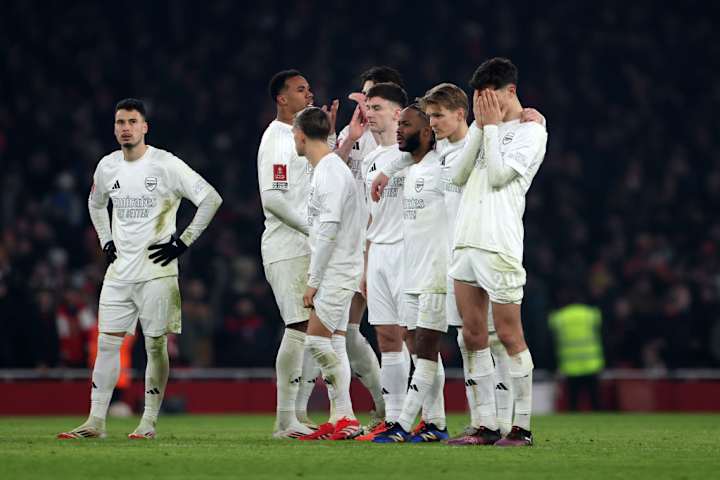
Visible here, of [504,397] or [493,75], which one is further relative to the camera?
[504,397]

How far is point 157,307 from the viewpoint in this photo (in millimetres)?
9672

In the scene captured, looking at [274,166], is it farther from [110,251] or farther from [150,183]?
[110,251]

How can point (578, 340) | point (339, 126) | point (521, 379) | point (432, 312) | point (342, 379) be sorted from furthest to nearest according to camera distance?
1. point (339, 126)
2. point (578, 340)
3. point (342, 379)
4. point (432, 312)
5. point (521, 379)

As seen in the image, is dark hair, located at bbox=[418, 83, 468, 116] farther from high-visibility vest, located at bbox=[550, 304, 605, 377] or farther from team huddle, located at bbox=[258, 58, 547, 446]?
high-visibility vest, located at bbox=[550, 304, 605, 377]

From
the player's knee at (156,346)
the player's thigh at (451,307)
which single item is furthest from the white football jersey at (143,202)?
the player's thigh at (451,307)

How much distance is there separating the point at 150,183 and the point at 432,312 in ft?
7.67

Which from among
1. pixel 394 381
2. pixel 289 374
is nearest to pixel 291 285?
pixel 289 374

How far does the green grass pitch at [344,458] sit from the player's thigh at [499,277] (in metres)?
0.93

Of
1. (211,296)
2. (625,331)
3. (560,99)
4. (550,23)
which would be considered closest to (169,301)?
(211,296)

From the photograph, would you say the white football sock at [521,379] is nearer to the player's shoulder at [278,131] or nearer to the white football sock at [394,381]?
the white football sock at [394,381]

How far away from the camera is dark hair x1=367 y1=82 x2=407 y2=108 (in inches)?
389

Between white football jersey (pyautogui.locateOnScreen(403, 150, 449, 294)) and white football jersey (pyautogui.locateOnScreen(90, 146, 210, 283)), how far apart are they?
168cm

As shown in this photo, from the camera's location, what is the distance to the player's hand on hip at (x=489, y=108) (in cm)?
834

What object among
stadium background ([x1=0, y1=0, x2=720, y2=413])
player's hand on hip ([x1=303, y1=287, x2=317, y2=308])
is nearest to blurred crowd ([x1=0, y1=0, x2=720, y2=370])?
stadium background ([x1=0, y1=0, x2=720, y2=413])
